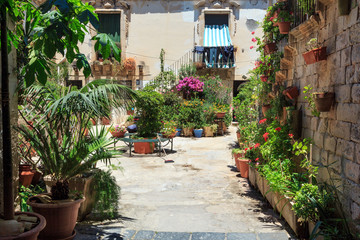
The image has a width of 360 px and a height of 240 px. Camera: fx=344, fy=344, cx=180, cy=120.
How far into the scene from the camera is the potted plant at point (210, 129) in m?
13.0

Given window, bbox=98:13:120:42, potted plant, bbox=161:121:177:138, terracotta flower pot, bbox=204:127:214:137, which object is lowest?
terracotta flower pot, bbox=204:127:214:137

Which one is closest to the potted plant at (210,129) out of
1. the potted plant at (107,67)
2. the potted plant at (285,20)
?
the potted plant at (107,67)

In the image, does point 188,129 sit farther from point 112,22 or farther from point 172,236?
point 172,236

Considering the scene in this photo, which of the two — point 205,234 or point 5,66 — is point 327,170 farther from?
point 5,66

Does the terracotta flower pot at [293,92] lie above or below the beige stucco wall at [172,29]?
below

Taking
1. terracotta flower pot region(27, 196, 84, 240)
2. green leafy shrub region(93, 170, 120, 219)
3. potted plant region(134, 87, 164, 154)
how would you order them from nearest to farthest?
terracotta flower pot region(27, 196, 84, 240)
green leafy shrub region(93, 170, 120, 219)
potted plant region(134, 87, 164, 154)

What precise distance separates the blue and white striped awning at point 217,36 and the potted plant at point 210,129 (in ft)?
15.5

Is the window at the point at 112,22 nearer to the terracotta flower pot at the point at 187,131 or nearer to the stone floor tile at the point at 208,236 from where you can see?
the terracotta flower pot at the point at 187,131

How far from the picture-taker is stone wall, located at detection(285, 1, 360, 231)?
3.21m

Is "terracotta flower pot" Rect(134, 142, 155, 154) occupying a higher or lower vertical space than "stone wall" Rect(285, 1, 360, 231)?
lower

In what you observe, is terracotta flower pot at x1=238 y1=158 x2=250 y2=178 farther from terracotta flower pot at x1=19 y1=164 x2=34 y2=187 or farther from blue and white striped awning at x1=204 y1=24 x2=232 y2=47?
blue and white striped awning at x1=204 y1=24 x2=232 y2=47

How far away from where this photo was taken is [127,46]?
1644 cm

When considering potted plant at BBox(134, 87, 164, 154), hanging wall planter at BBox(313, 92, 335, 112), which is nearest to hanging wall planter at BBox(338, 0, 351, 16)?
hanging wall planter at BBox(313, 92, 335, 112)

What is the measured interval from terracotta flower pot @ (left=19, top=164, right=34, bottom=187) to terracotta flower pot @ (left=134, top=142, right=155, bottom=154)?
16.7 feet
